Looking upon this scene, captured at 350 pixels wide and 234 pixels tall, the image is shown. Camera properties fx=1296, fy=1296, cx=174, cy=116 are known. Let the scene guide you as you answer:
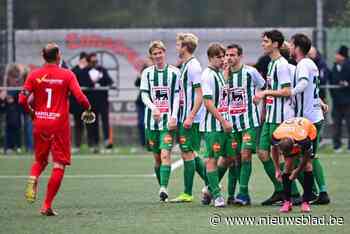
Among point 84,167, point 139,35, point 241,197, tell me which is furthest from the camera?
point 139,35

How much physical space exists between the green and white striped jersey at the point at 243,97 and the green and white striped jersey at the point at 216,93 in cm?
9

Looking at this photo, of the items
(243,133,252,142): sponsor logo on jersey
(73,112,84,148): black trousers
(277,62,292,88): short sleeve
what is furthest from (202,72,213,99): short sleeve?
(73,112,84,148): black trousers

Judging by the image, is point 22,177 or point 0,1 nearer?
point 22,177

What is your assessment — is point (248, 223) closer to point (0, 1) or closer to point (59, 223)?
point (59, 223)

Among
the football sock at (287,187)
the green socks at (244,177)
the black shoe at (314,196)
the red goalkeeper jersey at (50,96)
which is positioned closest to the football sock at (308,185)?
the football sock at (287,187)

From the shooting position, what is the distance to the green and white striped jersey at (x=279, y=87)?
14102 millimetres

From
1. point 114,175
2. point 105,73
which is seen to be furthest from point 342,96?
point 114,175

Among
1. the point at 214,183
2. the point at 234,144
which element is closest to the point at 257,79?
the point at 234,144

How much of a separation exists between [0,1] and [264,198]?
14570mm

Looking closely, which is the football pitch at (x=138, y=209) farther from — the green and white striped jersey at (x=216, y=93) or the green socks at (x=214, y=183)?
the green and white striped jersey at (x=216, y=93)

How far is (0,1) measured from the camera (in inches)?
1134

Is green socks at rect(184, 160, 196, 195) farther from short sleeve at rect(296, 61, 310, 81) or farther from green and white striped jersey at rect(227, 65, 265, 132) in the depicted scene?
short sleeve at rect(296, 61, 310, 81)

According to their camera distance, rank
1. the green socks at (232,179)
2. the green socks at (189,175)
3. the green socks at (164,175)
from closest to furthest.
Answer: the green socks at (232,179), the green socks at (164,175), the green socks at (189,175)

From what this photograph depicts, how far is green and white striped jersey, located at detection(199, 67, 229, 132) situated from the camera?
47.8 ft
